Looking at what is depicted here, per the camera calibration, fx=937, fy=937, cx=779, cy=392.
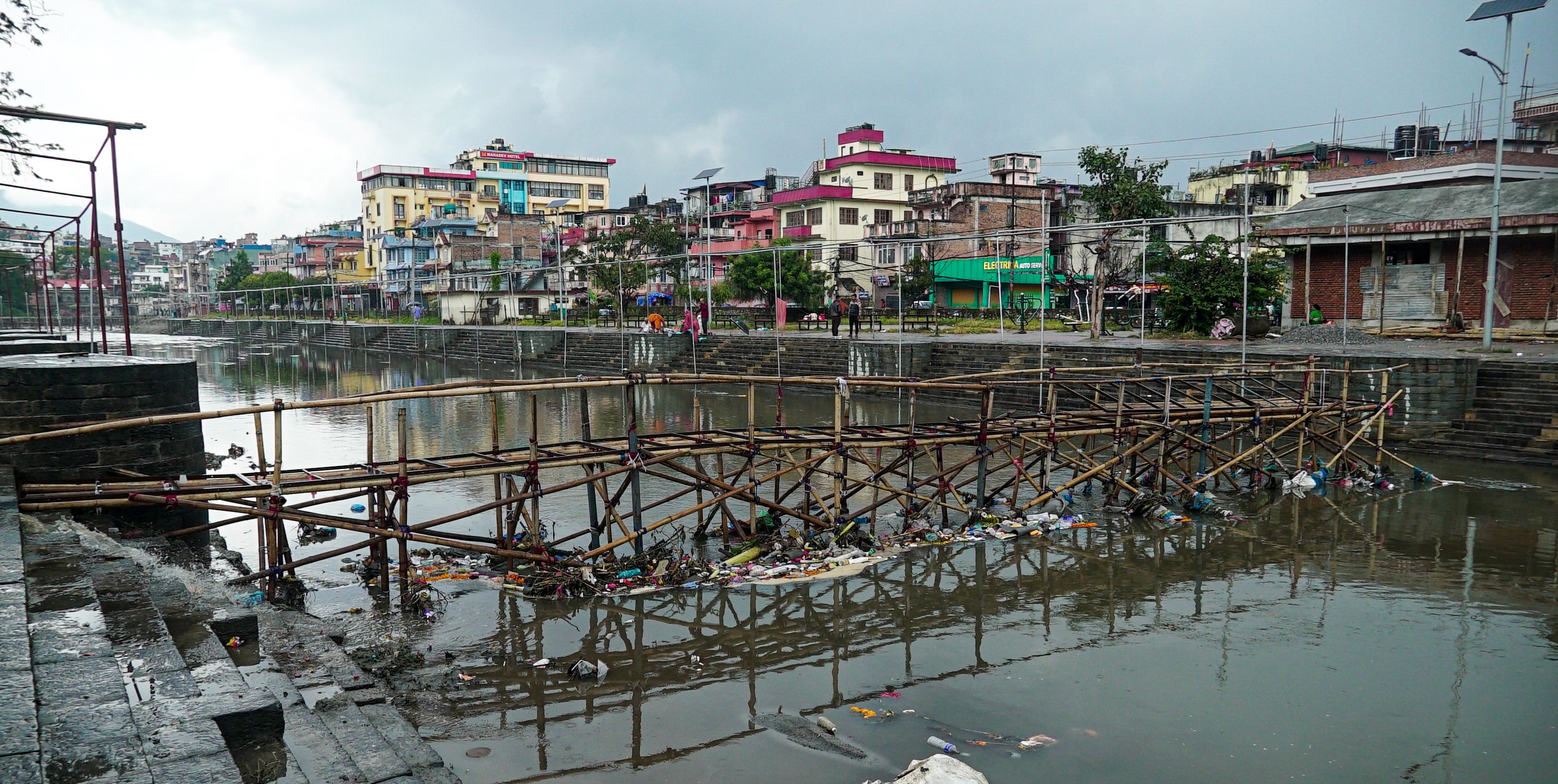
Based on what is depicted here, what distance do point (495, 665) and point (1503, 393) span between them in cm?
1824

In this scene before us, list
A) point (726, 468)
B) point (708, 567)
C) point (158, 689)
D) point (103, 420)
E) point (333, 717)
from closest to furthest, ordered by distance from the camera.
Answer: point (158, 689) → point (333, 717) → point (103, 420) → point (708, 567) → point (726, 468)

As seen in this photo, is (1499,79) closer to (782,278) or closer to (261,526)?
(261,526)

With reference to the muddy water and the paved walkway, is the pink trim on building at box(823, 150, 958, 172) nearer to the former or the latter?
the paved walkway

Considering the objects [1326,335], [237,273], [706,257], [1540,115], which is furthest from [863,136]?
[237,273]

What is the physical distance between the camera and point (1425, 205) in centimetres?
2684

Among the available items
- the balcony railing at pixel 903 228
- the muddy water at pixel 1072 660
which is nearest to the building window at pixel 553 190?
the balcony railing at pixel 903 228

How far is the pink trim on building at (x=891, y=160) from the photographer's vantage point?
55.8 m

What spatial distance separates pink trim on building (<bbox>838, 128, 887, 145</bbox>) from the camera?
57.2 m

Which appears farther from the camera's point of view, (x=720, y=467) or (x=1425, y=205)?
(x=1425, y=205)

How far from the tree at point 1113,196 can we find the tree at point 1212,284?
2.19 meters

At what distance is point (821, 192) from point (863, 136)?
5.83m

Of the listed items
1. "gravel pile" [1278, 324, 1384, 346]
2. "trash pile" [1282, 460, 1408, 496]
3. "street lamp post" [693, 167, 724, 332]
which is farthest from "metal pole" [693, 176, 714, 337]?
"trash pile" [1282, 460, 1408, 496]

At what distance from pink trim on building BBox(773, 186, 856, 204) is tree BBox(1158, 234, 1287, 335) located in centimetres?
2815

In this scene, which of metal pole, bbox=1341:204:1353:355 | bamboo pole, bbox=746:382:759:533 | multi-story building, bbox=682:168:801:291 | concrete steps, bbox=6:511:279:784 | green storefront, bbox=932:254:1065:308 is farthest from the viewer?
multi-story building, bbox=682:168:801:291
